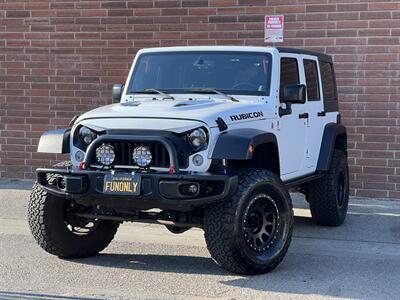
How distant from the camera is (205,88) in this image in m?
6.85

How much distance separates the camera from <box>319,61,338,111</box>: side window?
8.43 m

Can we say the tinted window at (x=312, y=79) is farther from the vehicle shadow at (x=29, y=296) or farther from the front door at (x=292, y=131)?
the vehicle shadow at (x=29, y=296)

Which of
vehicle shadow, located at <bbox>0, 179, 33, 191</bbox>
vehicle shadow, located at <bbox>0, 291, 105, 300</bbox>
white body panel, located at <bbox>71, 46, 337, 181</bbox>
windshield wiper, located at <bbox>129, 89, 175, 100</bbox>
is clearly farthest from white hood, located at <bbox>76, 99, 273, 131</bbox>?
vehicle shadow, located at <bbox>0, 179, 33, 191</bbox>

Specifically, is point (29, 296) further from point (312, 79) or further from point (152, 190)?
point (312, 79)

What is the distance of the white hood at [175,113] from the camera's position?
5.81 meters

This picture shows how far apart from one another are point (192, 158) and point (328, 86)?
346 cm

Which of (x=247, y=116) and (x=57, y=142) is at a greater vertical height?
(x=247, y=116)

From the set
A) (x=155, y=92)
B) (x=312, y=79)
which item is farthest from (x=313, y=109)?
(x=155, y=92)

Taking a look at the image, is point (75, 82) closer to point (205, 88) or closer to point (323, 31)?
point (323, 31)

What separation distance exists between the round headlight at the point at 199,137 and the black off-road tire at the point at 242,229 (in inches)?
17.6

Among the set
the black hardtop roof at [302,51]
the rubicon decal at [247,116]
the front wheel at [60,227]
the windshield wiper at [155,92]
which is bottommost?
the front wheel at [60,227]

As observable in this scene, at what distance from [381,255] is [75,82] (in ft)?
21.1

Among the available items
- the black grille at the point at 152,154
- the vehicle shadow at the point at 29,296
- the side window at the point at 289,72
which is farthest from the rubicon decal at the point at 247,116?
the vehicle shadow at the point at 29,296

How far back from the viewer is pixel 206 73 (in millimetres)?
7043
